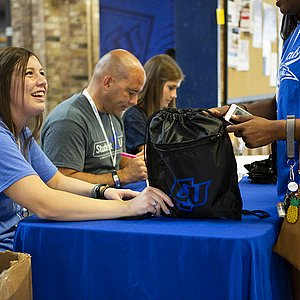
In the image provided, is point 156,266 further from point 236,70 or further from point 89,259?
point 236,70

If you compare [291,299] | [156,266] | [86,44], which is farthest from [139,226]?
[86,44]

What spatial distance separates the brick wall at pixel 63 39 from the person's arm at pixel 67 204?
216 inches

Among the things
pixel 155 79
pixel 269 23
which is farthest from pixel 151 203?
pixel 269 23

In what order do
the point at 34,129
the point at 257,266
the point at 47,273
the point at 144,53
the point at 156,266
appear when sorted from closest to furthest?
the point at 257,266
the point at 156,266
the point at 47,273
the point at 34,129
the point at 144,53

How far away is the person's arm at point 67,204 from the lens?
1.92 m

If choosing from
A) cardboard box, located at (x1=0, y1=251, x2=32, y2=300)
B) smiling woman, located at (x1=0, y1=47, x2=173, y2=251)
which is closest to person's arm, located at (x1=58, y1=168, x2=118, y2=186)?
smiling woman, located at (x1=0, y1=47, x2=173, y2=251)

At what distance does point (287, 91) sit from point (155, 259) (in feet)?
2.26

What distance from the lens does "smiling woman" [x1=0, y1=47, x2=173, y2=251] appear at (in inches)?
75.7

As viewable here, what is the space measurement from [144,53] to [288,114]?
439cm

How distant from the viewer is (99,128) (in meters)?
3.02

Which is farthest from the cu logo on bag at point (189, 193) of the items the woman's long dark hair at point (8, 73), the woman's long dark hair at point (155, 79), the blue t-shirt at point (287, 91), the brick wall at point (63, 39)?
the brick wall at point (63, 39)

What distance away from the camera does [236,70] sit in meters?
5.48

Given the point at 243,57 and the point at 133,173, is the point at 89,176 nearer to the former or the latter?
the point at 133,173

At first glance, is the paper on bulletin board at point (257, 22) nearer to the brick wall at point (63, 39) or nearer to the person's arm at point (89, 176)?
the brick wall at point (63, 39)
